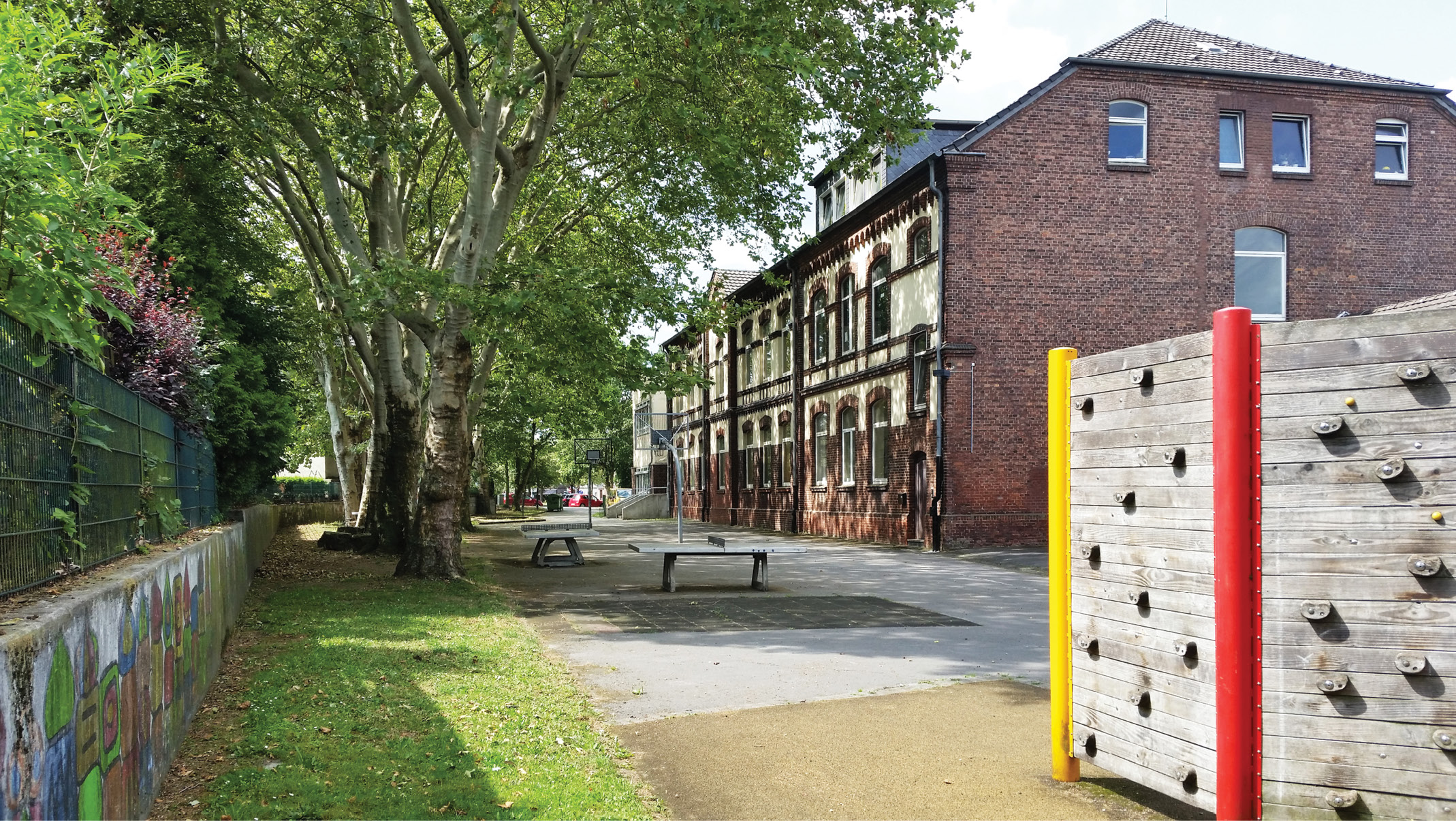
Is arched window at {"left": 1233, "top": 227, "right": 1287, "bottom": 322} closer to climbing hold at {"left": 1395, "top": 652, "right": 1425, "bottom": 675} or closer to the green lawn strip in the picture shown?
the green lawn strip

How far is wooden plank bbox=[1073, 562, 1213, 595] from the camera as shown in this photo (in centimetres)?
480

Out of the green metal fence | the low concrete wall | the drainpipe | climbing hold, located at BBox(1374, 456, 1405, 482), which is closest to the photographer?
the low concrete wall

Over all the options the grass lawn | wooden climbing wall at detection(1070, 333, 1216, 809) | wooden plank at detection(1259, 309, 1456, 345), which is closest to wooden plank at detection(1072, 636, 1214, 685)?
wooden climbing wall at detection(1070, 333, 1216, 809)

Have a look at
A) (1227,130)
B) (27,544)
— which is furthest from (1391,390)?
(1227,130)

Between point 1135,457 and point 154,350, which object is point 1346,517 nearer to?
point 1135,457

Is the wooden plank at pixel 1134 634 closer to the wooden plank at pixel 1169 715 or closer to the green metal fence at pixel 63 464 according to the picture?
the wooden plank at pixel 1169 715

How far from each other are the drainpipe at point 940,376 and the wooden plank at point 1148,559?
19.6m

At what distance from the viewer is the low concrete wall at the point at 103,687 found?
3.12 m

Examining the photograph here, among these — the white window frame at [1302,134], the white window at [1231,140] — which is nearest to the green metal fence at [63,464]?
the white window at [1231,140]

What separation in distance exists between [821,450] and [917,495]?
324 inches

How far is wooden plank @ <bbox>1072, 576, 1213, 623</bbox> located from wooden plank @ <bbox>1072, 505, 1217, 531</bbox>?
295mm

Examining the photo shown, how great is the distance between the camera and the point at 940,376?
25.3 meters

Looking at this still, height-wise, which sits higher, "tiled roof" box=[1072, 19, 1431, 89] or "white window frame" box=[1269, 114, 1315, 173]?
"tiled roof" box=[1072, 19, 1431, 89]

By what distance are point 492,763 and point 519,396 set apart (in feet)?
101
